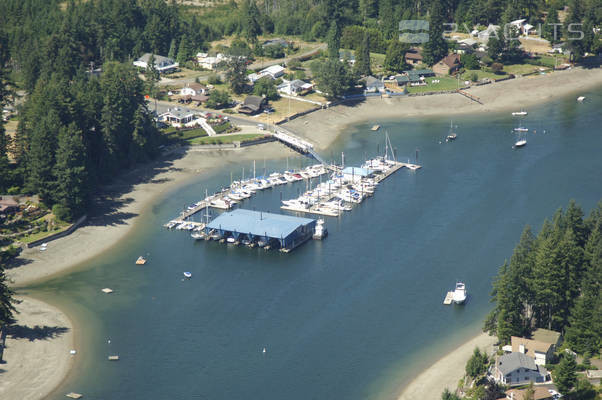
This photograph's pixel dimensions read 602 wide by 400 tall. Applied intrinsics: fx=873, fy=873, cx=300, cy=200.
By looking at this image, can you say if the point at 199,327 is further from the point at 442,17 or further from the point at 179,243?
the point at 442,17

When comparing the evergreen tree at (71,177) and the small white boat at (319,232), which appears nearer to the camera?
the small white boat at (319,232)

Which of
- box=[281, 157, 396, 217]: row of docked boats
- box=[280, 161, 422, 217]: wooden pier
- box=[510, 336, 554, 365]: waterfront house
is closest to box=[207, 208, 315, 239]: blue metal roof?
box=[280, 161, 422, 217]: wooden pier

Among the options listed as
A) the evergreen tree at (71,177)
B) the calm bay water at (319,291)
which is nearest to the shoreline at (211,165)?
the calm bay water at (319,291)

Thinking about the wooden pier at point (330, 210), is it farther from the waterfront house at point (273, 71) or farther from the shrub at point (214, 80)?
the shrub at point (214, 80)

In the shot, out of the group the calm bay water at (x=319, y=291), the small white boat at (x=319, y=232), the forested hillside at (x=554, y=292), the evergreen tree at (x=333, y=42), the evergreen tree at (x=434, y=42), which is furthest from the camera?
the evergreen tree at (x=333, y=42)

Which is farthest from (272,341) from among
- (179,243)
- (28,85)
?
(28,85)

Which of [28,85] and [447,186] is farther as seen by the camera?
[28,85]

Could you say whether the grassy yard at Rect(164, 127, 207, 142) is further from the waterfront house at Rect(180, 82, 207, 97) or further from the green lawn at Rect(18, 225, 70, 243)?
the green lawn at Rect(18, 225, 70, 243)
